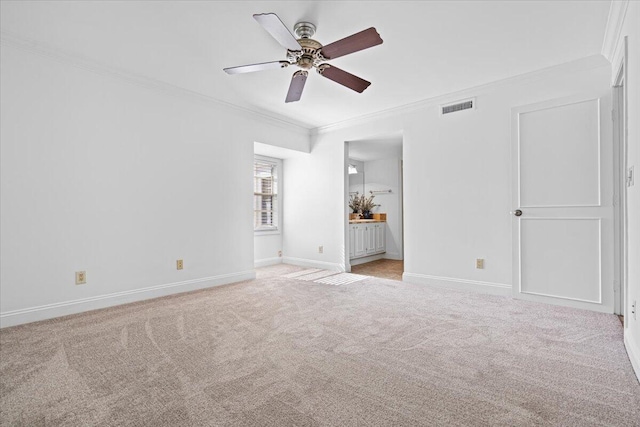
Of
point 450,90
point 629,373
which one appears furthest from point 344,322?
point 450,90

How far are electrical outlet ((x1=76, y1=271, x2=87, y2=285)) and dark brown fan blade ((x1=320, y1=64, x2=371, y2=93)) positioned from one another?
10.1 ft

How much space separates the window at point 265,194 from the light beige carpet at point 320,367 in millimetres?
2986

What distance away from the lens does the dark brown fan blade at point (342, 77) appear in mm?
2895

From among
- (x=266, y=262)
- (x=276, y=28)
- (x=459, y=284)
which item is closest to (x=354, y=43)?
(x=276, y=28)

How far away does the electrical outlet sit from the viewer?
3176 mm

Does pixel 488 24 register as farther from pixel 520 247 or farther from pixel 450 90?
pixel 520 247

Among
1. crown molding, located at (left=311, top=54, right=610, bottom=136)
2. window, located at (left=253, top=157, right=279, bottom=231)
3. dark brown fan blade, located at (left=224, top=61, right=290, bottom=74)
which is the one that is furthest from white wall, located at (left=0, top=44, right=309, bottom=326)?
crown molding, located at (left=311, top=54, right=610, bottom=136)

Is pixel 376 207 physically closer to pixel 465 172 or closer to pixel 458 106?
pixel 465 172

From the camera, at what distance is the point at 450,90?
4059mm

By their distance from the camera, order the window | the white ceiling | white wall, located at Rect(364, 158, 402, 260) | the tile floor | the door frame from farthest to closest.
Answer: white wall, located at Rect(364, 158, 402, 260)
the window
the tile floor
the door frame
the white ceiling

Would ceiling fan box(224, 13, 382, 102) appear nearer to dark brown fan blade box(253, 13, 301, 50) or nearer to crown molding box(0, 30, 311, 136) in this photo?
dark brown fan blade box(253, 13, 301, 50)

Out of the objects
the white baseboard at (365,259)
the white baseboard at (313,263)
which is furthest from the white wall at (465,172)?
the white baseboard at (365,259)

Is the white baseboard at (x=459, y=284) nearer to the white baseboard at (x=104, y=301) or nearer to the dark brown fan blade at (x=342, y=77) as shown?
the white baseboard at (x=104, y=301)

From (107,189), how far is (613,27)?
4.89 meters
